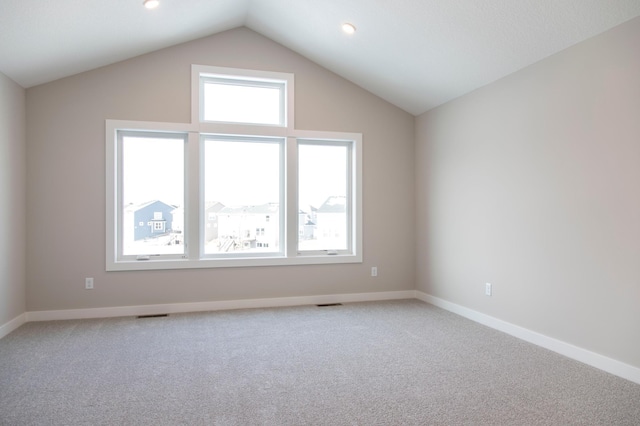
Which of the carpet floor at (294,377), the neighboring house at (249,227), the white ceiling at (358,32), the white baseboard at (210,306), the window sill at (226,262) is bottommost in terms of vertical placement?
the carpet floor at (294,377)

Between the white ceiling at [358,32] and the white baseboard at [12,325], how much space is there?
2241mm

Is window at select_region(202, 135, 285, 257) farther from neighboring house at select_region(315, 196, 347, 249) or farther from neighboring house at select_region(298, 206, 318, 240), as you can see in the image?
neighboring house at select_region(315, 196, 347, 249)

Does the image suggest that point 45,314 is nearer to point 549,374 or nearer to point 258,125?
point 258,125

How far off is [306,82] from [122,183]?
2.38 metres

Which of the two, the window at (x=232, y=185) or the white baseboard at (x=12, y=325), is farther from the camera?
the window at (x=232, y=185)

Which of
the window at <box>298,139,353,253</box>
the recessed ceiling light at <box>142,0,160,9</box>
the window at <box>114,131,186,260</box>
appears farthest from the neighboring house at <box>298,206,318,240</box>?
the recessed ceiling light at <box>142,0,160,9</box>

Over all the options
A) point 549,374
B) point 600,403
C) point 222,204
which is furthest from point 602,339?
point 222,204

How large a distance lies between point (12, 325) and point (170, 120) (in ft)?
8.09

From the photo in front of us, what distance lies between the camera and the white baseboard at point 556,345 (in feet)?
8.63

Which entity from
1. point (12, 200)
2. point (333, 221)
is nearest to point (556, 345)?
point (333, 221)

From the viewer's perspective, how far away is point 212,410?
2184 millimetres

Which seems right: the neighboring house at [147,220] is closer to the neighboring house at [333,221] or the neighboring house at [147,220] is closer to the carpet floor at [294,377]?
the carpet floor at [294,377]

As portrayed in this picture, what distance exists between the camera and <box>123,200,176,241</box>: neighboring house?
4355mm

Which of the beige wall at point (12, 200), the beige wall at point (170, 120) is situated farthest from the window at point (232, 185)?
the beige wall at point (12, 200)
